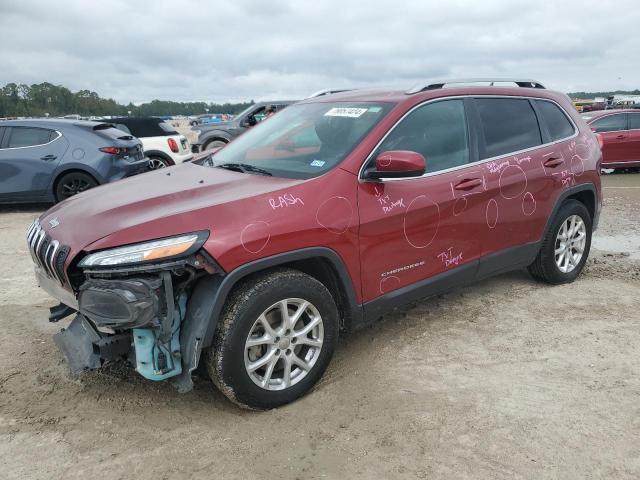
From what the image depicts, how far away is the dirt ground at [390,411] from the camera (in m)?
2.60

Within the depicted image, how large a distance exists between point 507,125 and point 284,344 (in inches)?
103

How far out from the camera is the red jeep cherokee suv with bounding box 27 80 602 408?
2711 millimetres

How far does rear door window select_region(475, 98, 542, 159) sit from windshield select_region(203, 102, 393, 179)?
38.5 inches

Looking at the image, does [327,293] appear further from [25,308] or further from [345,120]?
[25,308]

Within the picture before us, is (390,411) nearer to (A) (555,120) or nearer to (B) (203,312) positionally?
(B) (203,312)

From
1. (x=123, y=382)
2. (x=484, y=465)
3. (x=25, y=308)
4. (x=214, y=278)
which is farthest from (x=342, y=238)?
(x=25, y=308)

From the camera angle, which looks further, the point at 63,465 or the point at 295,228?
the point at 295,228

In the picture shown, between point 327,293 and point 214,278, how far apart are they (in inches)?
27.4

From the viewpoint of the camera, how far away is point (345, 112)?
3803mm

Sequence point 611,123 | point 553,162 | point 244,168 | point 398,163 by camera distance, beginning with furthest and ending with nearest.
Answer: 1. point 611,123
2. point 553,162
3. point 244,168
4. point 398,163

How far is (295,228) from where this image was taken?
2965 millimetres

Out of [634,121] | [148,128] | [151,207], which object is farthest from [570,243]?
[148,128]

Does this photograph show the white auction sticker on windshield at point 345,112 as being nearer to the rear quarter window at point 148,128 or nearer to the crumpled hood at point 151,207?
the crumpled hood at point 151,207

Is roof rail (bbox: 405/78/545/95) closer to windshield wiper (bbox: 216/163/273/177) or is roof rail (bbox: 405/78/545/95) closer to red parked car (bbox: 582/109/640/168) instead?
windshield wiper (bbox: 216/163/273/177)
